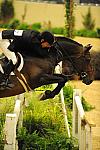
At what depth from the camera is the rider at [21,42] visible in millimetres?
4395

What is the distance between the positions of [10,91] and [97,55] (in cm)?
836

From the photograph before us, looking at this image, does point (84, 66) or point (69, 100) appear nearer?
point (84, 66)

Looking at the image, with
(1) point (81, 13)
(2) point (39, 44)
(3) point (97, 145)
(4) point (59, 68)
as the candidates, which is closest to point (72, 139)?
(3) point (97, 145)

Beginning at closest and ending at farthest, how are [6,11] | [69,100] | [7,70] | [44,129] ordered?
1. [7,70]
2. [44,129]
3. [69,100]
4. [6,11]

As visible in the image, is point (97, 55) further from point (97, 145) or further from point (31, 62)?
point (31, 62)

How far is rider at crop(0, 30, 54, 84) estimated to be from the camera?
439 centimetres

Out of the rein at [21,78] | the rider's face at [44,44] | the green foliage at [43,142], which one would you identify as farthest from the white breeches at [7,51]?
the green foliage at [43,142]

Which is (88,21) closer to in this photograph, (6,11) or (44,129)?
(6,11)

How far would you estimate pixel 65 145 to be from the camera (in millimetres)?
5359

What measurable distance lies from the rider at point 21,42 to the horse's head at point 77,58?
0.45 m

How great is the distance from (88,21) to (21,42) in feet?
67.1

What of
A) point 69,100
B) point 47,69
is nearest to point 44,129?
point 47,69

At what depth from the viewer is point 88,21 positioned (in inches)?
965

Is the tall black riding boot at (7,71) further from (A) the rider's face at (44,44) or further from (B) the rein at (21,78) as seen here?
(A) the rider's face at (44,44)
